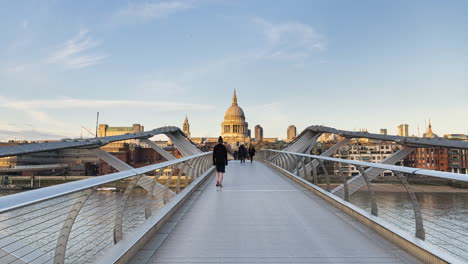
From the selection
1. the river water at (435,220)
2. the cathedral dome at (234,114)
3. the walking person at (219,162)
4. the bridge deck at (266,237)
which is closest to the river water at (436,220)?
the river water at (435,220)

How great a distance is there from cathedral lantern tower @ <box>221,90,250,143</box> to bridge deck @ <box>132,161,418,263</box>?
137177mm

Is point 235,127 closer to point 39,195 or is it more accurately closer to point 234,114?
point 234,114

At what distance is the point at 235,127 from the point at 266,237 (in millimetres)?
145036

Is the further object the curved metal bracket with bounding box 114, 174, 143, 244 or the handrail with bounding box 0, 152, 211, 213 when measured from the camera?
the curved metal bracket with bounding box 114, 174, 143, 244

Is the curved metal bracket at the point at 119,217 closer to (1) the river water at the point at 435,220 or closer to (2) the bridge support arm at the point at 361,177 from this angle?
(1) the river water at the point at 435,220

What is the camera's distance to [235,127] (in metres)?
150

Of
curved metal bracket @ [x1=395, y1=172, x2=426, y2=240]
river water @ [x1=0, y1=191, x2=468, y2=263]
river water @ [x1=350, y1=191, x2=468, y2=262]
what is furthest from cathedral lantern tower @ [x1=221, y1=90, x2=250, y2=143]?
curved metal bracket @ [x1=395, y1=172, x2=426, y2=240]

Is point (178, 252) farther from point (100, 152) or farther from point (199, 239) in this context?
point (100, 152)

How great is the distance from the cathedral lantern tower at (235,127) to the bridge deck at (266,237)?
137177 millimetres

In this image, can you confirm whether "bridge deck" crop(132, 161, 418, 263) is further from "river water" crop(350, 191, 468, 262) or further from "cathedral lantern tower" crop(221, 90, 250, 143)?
"cathedral lantern tower" crop(221, 90, 250, 143)

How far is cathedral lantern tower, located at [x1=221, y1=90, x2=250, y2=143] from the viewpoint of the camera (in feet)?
481

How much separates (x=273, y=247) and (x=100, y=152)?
633 cm

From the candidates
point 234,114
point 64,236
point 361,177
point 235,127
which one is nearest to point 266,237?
point 64,236

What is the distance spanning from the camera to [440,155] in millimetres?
63812
